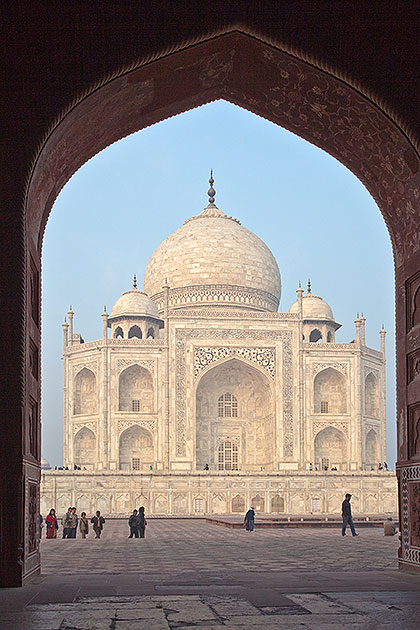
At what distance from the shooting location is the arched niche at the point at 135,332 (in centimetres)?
3456

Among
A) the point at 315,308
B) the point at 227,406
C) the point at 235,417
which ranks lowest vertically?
the point at 235,417

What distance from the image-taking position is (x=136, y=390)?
32125 millimetres

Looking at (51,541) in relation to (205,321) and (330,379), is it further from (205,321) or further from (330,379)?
(330,379)

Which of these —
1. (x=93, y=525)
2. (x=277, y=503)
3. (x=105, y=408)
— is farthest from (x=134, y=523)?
(x=105, y=408)

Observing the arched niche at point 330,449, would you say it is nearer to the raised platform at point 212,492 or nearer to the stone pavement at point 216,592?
the raised platform at point 212,492

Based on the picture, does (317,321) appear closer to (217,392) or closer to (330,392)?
(330,392)

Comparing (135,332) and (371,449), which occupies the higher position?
(135,332)

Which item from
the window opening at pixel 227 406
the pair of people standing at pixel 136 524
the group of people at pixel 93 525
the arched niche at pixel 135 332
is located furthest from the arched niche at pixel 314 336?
the pair of people standing at pixel 136 524

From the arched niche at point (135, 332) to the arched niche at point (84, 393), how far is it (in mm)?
2777

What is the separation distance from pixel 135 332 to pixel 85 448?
515 centimetres

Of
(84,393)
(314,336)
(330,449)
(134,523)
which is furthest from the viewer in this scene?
(314,336)

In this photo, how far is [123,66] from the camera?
7227mm

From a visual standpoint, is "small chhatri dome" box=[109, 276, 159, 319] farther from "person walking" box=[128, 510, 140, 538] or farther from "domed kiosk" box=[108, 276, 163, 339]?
"person walking" box=[128, 510, 140, 538]

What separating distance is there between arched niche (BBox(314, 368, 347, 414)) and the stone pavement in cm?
2071
